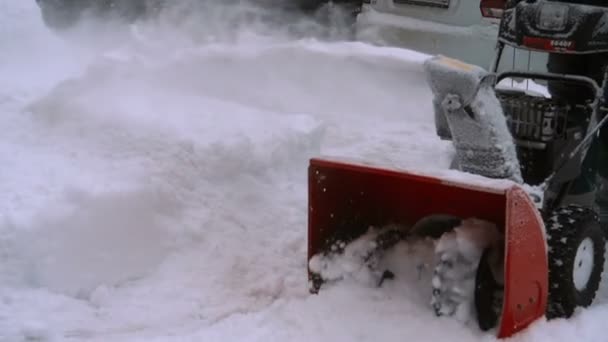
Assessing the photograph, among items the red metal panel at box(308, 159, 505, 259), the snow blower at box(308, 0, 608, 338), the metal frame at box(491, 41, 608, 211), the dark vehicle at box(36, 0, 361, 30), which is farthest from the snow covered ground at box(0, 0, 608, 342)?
the dark vehicle at box(36, 0, 361, 30)

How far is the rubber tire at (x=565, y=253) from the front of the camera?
10.6 feet

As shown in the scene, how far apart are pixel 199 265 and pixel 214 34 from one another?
4079 millimetres

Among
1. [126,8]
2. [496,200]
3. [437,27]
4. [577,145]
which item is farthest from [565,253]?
[126,8]

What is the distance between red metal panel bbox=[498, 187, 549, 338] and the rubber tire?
14 centimetres

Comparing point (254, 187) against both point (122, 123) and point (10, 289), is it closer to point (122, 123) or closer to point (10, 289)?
point (122, 123)

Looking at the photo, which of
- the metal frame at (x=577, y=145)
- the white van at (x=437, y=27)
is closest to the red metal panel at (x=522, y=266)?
the metal frame at (x=577, y=145)

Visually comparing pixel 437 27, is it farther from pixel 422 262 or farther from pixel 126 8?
pixel 422 262

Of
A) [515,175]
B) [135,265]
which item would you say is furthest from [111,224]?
[515,175]

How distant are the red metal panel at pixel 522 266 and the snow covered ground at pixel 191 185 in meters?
0.11

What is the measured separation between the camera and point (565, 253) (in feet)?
10.6

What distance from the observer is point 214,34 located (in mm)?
7605

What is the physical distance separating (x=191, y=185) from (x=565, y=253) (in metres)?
2.13

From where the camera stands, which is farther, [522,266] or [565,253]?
[565,253]

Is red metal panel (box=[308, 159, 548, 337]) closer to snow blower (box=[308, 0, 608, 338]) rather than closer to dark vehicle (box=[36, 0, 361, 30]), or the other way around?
snow blower (box=[308, 0, 608, 338])
